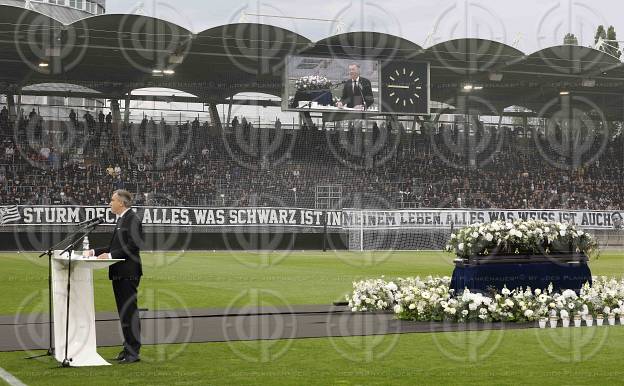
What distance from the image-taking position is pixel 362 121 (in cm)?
5081

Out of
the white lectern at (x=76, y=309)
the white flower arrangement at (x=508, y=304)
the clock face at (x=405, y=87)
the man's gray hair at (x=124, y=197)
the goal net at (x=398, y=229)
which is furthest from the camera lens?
the clock face at (x=405, y=87)

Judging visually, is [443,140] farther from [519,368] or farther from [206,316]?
[519,368]

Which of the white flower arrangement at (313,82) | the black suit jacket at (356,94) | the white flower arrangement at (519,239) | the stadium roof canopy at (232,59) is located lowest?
the white flower arrangement at (519,239)

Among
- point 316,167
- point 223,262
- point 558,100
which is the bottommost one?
point 223,262

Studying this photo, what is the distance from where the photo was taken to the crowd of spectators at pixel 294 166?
4322 cm

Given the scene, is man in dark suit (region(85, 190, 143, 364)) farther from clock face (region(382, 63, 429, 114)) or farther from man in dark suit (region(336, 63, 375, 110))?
clock face (region(382, 63, 429, 114))

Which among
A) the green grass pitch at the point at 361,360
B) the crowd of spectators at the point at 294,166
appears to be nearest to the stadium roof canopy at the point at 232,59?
the crowd of spectators at the point at 294,166

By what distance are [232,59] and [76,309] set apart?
34806mm

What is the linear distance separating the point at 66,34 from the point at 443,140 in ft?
69.9

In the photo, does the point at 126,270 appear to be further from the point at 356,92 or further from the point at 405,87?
the point at 405,87

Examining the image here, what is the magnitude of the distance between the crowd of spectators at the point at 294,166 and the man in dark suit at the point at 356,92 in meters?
5.04

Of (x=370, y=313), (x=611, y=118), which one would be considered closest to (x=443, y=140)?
(x=611, y=118)

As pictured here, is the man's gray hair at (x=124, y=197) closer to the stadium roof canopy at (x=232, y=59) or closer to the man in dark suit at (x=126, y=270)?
the man in dark suit at (x=126, y=270)

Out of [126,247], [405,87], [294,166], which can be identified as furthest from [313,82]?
[126,247]
